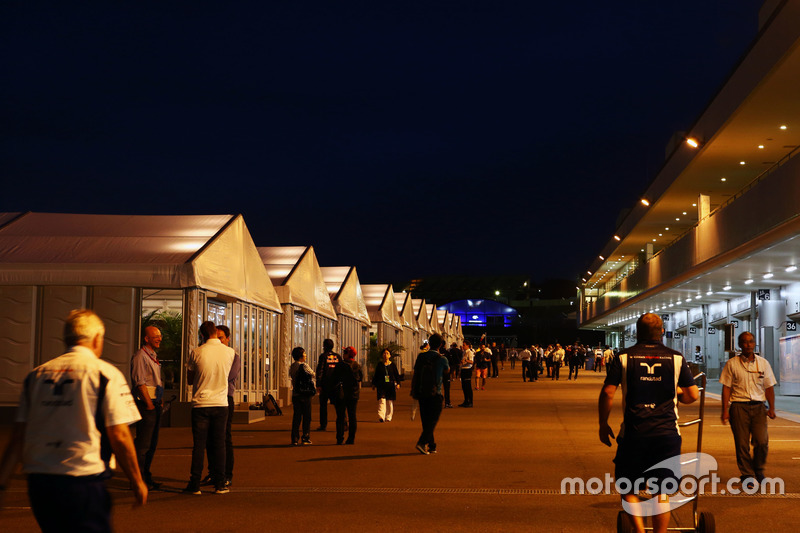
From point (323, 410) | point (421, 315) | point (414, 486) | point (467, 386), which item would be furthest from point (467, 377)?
point (421, 315)

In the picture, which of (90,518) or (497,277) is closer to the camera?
(90,518)

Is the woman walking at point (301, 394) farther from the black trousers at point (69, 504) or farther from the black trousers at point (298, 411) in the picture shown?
the black trousers at point (69, 504)

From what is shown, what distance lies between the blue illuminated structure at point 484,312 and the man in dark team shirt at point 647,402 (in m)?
145

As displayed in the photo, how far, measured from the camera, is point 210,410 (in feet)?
32.9

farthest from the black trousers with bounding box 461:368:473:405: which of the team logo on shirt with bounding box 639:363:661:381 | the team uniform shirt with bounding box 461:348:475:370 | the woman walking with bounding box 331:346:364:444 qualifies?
the team logo on shirt with bounding box 639:363:661:381

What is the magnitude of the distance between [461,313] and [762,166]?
12287cm

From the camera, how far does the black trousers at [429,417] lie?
13.4 m

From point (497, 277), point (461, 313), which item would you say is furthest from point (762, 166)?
point (497, 277)

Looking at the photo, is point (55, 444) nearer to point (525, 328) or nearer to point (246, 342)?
point (246, 342)

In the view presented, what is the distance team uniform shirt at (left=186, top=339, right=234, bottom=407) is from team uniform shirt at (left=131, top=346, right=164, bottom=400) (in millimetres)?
535

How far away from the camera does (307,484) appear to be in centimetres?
1047

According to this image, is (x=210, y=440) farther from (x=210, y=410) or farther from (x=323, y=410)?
(x=323, y=410)

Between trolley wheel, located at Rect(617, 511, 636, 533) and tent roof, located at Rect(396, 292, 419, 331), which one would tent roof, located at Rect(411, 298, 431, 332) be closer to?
tent roof, located at Rect(396, 292, 419, 331)

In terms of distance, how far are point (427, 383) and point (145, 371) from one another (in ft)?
15.5
